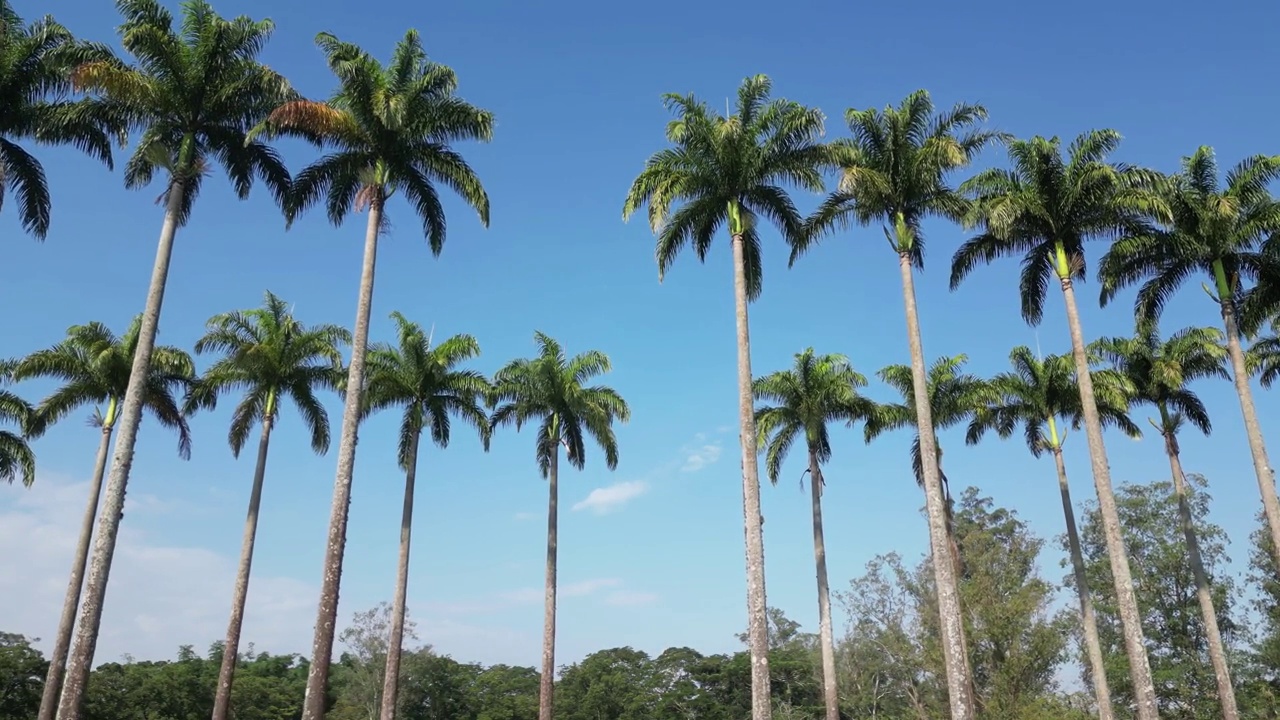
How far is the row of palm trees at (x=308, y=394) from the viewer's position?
102ft

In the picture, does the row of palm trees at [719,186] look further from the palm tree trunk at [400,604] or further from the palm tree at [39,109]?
the palm tree trunk at [400,604]

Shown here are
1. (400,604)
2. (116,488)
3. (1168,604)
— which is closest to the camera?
(116,488)

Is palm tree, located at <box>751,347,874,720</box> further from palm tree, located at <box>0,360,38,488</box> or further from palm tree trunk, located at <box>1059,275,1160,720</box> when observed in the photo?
palm tree, located at <box>0,360,38,488</box>

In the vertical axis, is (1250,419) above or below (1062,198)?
below

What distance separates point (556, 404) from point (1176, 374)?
23.7m

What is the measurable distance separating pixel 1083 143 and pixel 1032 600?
68.4 ft

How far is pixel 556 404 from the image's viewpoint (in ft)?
118

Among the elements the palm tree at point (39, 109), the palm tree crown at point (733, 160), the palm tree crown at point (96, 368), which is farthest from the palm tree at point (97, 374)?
the palm tree crown at point (733, 160)

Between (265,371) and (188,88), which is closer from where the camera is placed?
(188,88)

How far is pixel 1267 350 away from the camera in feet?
109

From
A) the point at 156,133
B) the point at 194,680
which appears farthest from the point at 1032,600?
the point at 194,680

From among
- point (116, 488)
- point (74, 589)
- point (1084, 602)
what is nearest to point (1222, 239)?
point (1084, 602)

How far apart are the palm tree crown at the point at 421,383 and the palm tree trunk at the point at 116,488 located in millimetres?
13504

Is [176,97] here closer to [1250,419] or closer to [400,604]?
[400,604]
